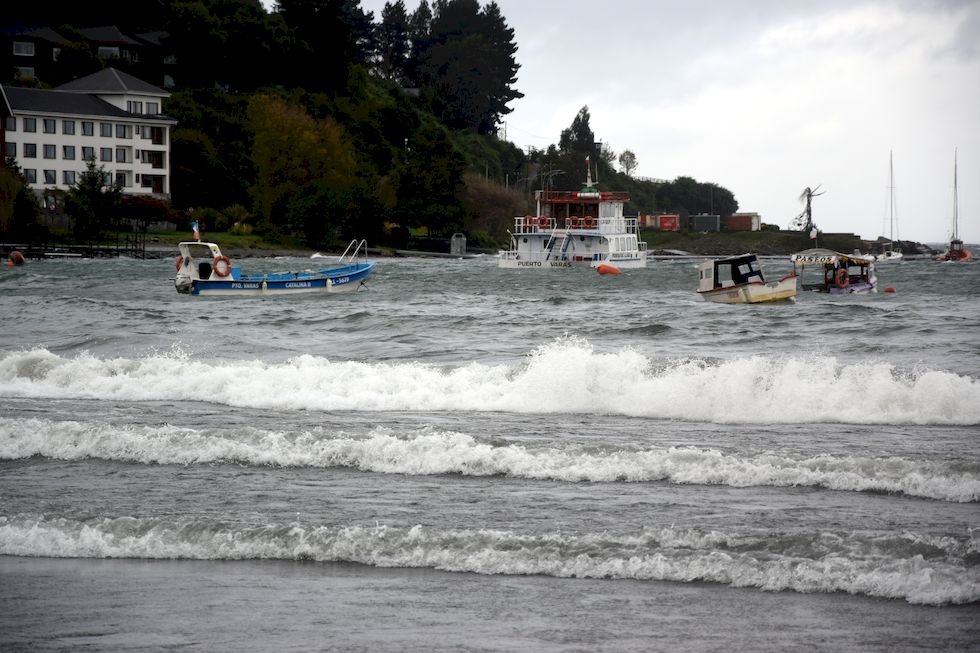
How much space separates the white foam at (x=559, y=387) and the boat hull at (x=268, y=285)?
26.6m

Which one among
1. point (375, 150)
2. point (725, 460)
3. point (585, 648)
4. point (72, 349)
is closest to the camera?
point (585, 648)

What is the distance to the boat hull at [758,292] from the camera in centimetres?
4344

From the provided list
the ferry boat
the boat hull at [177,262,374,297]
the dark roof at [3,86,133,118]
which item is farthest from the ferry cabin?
the dark roof at [3,86,133,118]

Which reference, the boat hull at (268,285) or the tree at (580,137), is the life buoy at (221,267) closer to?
the boat hull at (268,285)

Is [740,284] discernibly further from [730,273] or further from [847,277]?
[847,277]

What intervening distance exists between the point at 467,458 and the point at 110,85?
10864cm

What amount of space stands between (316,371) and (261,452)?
702 centimetres

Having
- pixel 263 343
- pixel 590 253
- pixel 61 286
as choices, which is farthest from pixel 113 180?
pixel 263 343

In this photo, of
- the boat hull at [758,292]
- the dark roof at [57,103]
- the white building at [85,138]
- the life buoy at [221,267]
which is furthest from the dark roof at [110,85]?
the boat hull at [758,292]

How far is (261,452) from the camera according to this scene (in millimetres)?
13289

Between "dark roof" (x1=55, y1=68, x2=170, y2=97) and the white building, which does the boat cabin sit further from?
"dark roof" (x1=55, y1=68, x2=170, y2=97)

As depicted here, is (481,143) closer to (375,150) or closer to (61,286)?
(375,150)

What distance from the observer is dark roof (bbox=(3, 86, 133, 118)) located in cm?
10344

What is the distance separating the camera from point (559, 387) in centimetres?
1811
